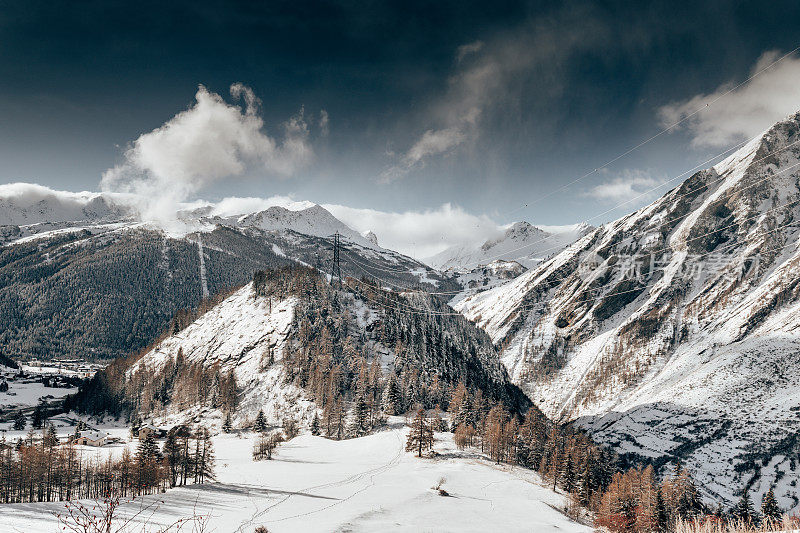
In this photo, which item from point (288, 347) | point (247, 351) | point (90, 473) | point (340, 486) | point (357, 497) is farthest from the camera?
point (247, 351)

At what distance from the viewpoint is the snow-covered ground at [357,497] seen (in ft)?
96.1

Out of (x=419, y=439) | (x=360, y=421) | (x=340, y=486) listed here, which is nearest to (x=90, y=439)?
(x=360, y=421)

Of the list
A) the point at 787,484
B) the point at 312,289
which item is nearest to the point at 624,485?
the point at 787,484

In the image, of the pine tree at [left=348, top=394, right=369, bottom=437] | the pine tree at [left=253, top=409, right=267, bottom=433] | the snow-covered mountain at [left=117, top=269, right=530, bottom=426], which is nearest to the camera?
the pine tree at [left=348, top=394, right=369, bottom=437]

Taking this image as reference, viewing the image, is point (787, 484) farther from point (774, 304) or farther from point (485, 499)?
point (485, 499)

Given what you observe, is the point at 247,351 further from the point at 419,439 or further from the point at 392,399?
the point at 419,439

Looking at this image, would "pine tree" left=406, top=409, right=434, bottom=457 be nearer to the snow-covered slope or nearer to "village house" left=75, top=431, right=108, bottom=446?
the snow-covered slope

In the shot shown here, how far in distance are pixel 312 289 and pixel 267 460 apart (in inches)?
3209

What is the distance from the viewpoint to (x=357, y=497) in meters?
39.1

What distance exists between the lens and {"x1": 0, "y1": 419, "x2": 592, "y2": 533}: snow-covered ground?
29.3m

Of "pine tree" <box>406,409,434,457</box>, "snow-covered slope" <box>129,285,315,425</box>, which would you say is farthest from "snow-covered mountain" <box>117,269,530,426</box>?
"pine tree" <box>406,409,434,457</box>

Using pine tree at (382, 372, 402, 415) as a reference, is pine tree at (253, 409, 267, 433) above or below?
below

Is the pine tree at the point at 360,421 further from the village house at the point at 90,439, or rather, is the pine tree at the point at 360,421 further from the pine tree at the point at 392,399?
the village house at the point at 90,439

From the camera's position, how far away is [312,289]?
5595 inches
